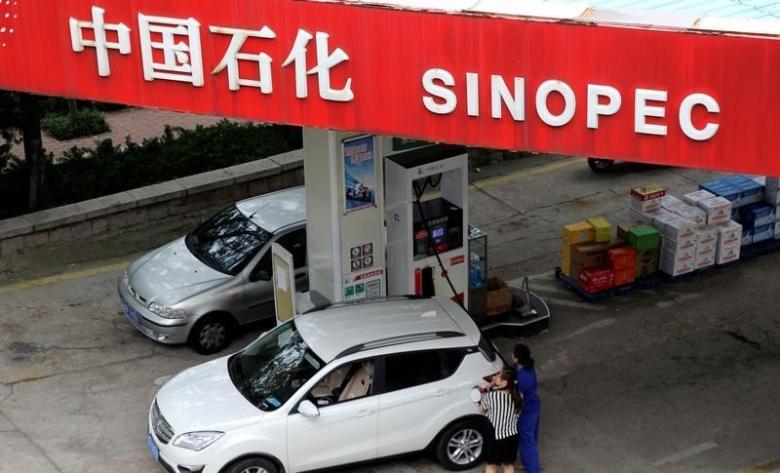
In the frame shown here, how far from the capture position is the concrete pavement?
13.2m

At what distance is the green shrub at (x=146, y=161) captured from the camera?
1861 cm

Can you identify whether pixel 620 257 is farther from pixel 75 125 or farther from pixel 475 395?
pixel 75 125

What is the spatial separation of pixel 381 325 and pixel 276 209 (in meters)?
3.79

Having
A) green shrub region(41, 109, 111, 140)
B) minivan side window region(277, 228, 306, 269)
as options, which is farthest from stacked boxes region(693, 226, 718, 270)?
green shrub region(41, 109, 111, 140)

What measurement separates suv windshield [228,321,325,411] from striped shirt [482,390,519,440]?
169 cm

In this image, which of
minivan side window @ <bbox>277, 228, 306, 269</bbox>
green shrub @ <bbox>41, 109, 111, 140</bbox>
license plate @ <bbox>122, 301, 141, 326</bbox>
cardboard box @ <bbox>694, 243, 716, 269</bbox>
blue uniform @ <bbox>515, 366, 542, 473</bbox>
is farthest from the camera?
green shrub @ <bbox>41, 109, 111, 140</bbox>

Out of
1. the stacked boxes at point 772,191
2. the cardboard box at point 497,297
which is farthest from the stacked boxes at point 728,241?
the cardboard box at point 497,297

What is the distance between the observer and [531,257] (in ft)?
59.3

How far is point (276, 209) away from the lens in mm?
16297

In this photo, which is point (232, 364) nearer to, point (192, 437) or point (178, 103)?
point (192, 437)

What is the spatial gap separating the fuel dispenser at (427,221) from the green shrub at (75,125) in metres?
10.3

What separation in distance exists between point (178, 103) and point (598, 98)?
4.38 metres

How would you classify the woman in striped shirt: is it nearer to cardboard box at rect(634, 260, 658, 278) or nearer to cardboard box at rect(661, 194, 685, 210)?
cardboard box at rect(634, 260, 658, 278)

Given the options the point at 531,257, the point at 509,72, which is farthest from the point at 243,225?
the point at 509,72
